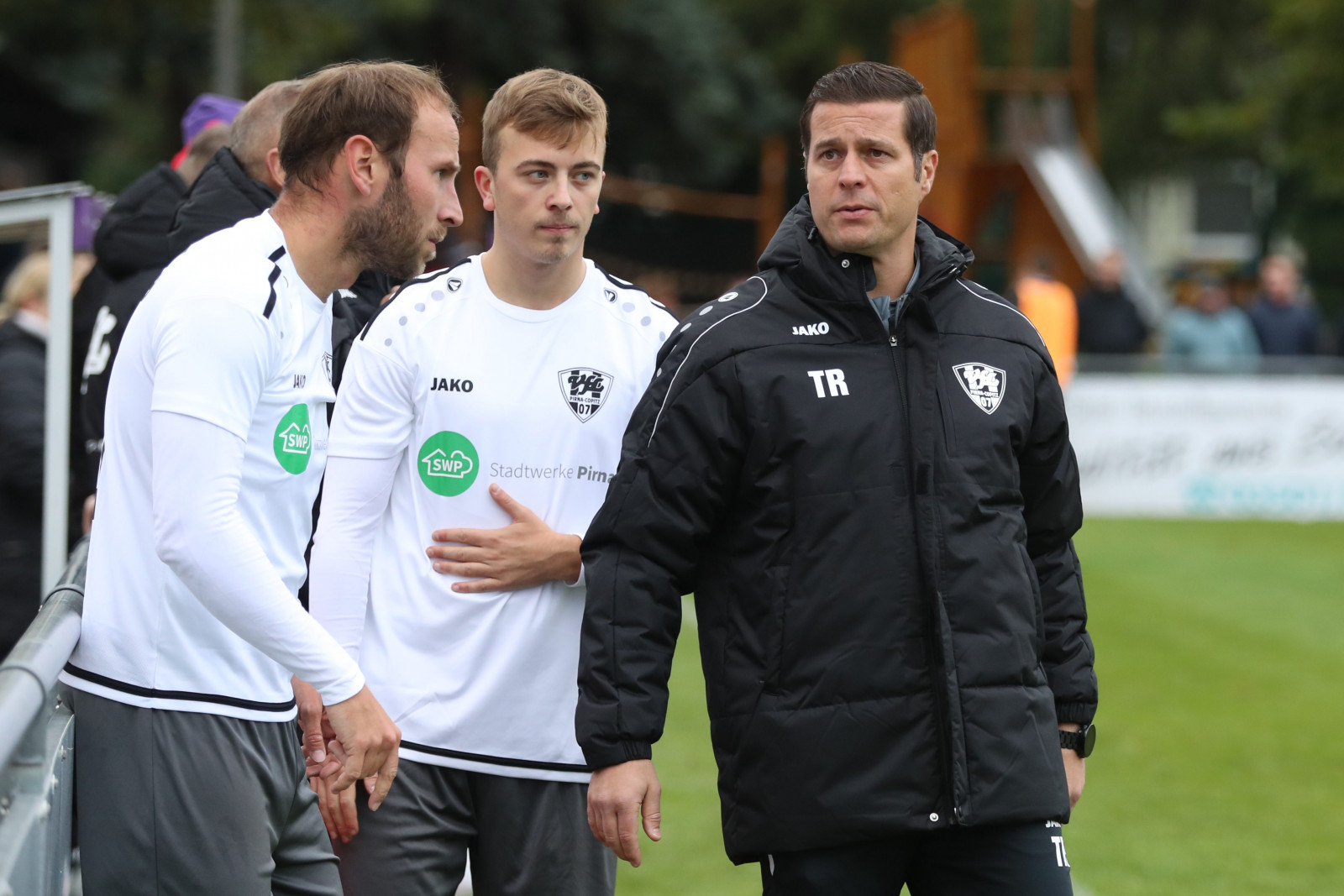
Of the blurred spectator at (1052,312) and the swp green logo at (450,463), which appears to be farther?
the blurred spectator at (1052,312)

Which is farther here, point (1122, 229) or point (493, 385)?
point (1122, 229)

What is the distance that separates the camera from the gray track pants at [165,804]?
10.0 feet

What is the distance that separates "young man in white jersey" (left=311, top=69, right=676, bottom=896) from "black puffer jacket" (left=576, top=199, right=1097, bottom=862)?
11.3 inches

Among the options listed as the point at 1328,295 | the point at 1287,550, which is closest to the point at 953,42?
the point at 1287,550

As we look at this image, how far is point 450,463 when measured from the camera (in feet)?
12.2

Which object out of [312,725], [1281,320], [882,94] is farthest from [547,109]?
[1281,320]

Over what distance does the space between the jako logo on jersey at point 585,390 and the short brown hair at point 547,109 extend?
19.5 inches

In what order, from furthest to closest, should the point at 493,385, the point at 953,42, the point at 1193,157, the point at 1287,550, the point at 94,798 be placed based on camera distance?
1. the point at 1193,157
2. the point at 953,42
3. the point at 1287,550
4. the point at 493,385
5. the point at 94,798

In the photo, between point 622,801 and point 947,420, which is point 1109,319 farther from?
point 622,801

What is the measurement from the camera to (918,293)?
3.47 m

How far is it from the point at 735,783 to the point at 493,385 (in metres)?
0.99

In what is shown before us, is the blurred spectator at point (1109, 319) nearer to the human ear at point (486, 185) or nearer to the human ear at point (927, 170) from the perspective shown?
the human ear at point (927, 170)

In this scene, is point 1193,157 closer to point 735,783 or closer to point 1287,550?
point 1287,550

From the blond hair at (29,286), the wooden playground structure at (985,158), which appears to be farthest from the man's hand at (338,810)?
the wooden playground structure at (985,158)
